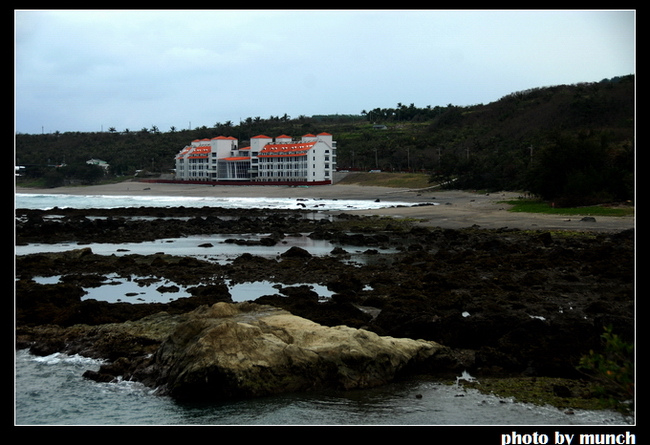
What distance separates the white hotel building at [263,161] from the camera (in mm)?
99312

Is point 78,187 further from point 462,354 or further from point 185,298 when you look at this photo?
point 462,354

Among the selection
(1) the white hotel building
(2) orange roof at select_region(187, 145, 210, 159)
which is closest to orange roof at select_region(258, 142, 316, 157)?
(1) the white hotel building

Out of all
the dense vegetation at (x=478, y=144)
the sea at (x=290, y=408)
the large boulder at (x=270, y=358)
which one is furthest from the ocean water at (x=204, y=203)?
the sea at (x=290, y=408)

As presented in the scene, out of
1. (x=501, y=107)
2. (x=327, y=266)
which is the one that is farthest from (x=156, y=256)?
(x=501, y=107)

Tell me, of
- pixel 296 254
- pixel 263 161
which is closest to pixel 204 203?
pixel 263 161

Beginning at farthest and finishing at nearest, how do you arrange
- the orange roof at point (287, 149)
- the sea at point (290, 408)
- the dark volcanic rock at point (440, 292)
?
the orange roof at point (287, 149) → the dark volcanic rock at point (440, 292) → the sea at point (290, 408)

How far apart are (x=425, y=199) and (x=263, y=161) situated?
48.2m

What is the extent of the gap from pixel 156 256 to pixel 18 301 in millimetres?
9754

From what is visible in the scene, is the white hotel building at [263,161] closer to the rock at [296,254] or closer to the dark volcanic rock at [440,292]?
the dark volcanic rock at [440,292]

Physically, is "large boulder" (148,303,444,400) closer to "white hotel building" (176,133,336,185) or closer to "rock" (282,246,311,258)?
"rock" (282,246,311,258)

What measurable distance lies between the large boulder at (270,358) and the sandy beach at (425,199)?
2450 centimetres

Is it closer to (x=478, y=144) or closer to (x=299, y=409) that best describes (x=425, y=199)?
(x=478, y=144)

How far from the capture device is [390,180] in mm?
84938

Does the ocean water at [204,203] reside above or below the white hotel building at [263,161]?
below
